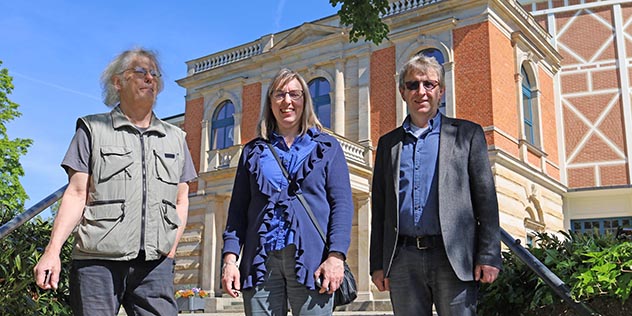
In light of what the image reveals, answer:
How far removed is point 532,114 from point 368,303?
8.00 metres

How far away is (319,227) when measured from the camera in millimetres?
2799

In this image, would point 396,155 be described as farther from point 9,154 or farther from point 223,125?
point 9,154

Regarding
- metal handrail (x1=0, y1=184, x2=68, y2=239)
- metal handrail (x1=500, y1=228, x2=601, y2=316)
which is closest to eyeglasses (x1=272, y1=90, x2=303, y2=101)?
metal handrail (x1=500, y1=228, x2=601, y2=316)

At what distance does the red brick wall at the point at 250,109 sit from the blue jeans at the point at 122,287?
1759 centimetres

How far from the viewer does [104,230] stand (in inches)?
112

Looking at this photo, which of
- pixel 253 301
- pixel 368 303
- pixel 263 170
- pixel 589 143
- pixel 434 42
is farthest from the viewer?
pixel 589 143

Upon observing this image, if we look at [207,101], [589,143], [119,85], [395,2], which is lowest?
[119,85]

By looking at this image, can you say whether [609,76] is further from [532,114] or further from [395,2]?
[395,2]

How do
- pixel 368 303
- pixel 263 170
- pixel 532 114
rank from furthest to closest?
pixel 532 114 < pixel 368 303 < pixel 263 170

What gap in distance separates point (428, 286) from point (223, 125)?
62.5 ft

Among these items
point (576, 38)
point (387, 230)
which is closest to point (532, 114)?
point (576, 38)

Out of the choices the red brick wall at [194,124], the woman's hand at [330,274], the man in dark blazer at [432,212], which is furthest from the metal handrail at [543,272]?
the red brick wall at [194,124]

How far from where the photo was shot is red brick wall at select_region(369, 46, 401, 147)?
57.9ft

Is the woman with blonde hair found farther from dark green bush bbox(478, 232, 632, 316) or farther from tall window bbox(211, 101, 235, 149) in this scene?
tall window bbox(211, 101, 235, 149)
